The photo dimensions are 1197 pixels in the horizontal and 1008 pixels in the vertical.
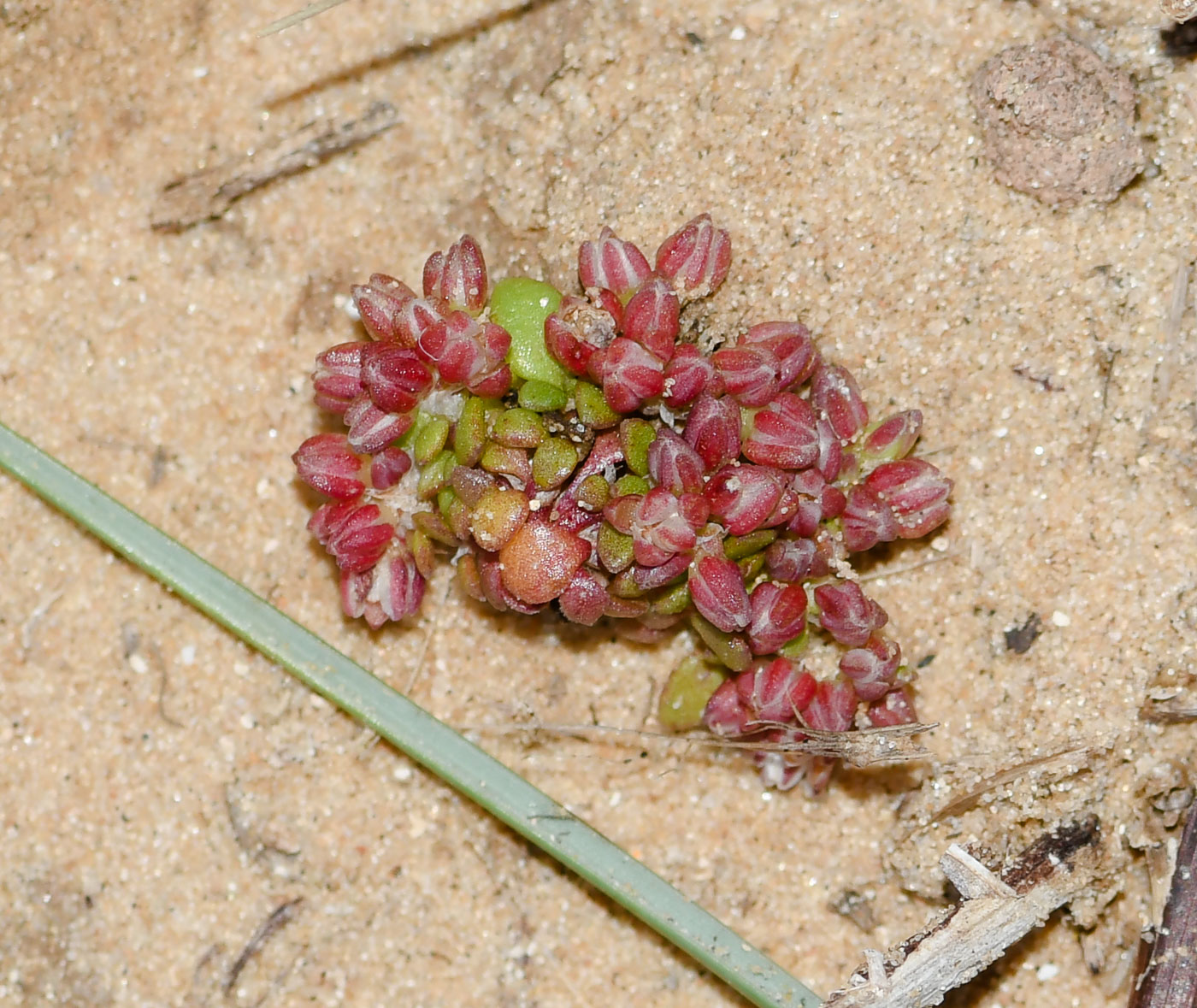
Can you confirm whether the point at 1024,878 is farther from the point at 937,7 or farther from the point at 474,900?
the point at 937,7

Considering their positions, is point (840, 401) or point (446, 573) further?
point (446, 573)

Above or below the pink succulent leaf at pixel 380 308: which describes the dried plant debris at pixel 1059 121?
above

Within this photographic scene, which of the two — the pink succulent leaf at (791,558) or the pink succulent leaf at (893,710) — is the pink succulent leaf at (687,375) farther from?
the pink succulent leaf at (893,710)

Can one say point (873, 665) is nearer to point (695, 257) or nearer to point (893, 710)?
point (893, 710)

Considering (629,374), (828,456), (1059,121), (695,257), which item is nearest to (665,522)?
(629,374)

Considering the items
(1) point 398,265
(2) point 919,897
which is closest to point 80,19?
(1) point 398,265

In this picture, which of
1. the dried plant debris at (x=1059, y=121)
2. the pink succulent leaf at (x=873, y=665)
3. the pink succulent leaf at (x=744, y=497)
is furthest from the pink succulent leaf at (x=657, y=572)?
the dried plant debris at (x=1059, y=121)
